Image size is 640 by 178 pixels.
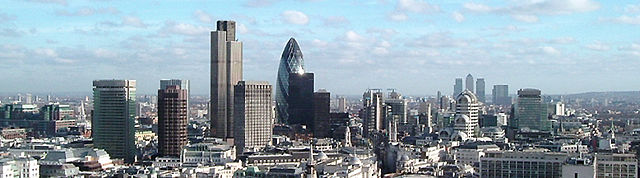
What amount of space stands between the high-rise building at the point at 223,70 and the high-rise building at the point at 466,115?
3264cm

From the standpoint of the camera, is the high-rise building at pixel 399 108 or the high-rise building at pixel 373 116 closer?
the high-rise building at pixel 373 116

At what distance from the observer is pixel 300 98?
16888cm

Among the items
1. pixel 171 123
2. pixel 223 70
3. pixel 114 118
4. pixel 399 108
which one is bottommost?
pixel 171 123

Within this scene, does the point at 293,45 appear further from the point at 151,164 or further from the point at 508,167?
the point at 508,167

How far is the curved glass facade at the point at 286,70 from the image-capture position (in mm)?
171250

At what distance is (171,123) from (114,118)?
814 centimetres

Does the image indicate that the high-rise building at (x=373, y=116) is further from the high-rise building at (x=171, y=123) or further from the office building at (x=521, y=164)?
the office building at (x=521, y=164)

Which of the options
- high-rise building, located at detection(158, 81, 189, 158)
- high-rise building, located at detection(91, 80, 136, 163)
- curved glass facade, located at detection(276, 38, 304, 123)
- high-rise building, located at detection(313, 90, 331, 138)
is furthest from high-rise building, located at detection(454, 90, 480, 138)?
high-rise building, located at detection(91, 80, 136, 163)

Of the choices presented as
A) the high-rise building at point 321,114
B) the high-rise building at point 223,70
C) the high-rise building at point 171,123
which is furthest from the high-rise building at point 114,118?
the high-rise building at point 321,114

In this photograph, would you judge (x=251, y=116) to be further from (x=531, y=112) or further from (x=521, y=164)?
(x=531, y=112)

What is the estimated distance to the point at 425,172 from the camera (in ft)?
296

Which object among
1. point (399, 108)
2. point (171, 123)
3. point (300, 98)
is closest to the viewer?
point (171, 123)

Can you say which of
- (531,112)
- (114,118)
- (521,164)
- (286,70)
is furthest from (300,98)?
(521,164)

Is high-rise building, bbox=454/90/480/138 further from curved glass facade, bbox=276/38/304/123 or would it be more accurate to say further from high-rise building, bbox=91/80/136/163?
high-rise building, bbox=91/80/136/163
